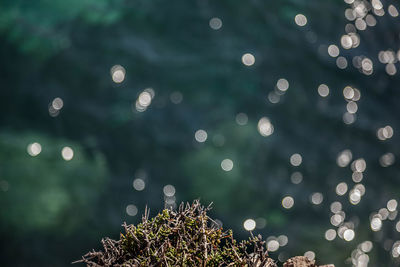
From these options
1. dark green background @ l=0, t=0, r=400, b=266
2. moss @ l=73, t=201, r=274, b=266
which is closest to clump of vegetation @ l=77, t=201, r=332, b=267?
moss @ l=73, t=201, r=274, b=266

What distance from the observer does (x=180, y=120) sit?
6.43m

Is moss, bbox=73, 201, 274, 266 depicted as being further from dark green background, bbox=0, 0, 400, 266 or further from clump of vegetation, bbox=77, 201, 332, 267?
dark green background, bbox=0, 0, 400, 266

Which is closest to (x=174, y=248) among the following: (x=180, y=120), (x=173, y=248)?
(x=173, y=248)

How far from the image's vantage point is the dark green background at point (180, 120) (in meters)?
5.57

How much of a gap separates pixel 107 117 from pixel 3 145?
1453mm

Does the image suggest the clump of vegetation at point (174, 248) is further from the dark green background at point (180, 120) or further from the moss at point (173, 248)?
the dark green background at point (180, 120)

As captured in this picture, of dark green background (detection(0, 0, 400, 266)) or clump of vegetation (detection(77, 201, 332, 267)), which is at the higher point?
dark green background (detection(0, 0, 400, 266))

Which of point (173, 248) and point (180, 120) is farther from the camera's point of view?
point (180, 120)

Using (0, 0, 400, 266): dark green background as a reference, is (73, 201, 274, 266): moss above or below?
below

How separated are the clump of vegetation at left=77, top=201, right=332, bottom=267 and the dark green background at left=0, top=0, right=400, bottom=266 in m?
3.55

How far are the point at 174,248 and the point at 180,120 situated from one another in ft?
15.1

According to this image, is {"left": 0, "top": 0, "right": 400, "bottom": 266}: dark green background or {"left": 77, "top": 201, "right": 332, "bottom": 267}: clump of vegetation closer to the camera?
{"left": 77, "top": 201, "right": 332, "bottom": 267}: clump of vegetation

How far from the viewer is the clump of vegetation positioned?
1.84 m

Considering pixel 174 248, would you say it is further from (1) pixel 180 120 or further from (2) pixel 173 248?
(1) pixel 180 120
